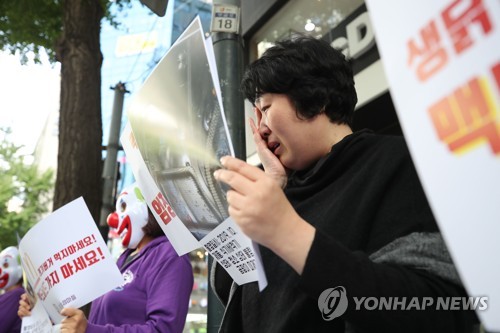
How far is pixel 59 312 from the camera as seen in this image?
5.13 ft

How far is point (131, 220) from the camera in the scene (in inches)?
82.3

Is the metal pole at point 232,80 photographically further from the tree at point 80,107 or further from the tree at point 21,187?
the tree at point 21,187

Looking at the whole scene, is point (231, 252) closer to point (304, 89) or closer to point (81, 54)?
point (304, 89)

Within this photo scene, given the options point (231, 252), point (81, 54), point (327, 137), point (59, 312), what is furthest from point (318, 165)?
point (81, 54)

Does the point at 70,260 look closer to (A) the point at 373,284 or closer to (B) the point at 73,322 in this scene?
(B) the point at 73,322

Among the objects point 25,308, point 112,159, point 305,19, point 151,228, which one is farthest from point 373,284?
point 305,19

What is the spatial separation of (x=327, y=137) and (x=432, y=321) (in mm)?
549

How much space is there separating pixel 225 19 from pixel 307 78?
5.00 feet

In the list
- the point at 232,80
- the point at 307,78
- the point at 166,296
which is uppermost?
the point at 232,80

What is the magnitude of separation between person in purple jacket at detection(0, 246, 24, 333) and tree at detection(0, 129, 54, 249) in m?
10.7

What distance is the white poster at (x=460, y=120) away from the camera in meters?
0.40

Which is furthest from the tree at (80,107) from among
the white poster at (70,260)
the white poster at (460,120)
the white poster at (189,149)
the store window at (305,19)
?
the white poster at (460,120)

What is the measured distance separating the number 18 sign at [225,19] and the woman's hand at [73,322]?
66.5 inches

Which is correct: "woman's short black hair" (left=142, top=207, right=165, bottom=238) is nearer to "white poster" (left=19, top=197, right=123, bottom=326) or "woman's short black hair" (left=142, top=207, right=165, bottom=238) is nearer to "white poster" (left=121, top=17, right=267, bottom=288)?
"white poster" (left=19, top=197, right=123, bottom=326)
